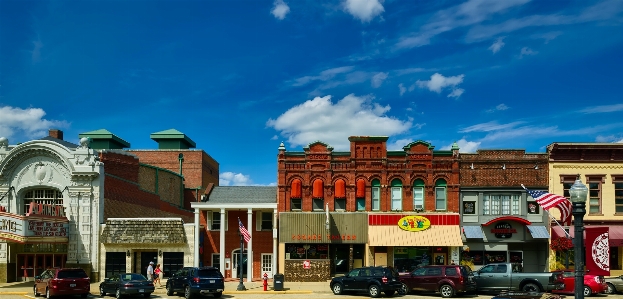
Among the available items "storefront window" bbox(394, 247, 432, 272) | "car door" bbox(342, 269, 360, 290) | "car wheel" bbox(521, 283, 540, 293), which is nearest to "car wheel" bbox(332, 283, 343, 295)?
"car door" bbox(342, 269, 360, 290)

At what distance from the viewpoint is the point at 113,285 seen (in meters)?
30.8

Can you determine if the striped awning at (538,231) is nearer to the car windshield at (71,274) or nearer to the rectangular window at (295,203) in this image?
the rectangular window at (295,203)

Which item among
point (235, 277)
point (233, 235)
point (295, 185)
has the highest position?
point (295, 185)

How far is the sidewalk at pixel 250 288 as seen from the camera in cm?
3369

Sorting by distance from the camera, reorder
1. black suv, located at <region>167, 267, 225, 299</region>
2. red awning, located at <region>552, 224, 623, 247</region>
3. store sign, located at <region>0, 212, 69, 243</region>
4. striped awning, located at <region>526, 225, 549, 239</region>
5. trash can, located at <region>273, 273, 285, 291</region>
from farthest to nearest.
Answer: striped awning, located at <region>526, 225, 549, 239</region> < red awning, located at <region>552, 224, 623, 247</region> < store sign, located at <region>0, 212, 69, 243</region> < trash can, located at <region>273, 273, 285, 291</region> < black suv, located at <region>167, 267, 225, 299</region>

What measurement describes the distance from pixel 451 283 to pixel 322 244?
1229 centimetres

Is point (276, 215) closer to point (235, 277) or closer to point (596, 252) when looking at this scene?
point (235, 277)

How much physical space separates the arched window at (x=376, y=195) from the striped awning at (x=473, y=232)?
5885 millimetres

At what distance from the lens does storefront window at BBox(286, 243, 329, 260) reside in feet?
133

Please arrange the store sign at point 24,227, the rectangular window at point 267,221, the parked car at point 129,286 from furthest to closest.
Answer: the rectangular window at point 267,221
the store sign at point 24,227
the parked car at point 129,286

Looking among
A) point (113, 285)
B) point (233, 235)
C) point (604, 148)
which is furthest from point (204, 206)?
point (604, 148)

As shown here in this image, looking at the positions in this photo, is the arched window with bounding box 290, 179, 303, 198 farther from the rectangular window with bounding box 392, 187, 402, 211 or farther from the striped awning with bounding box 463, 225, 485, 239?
the striped awning with bounding box 463, 225, 485, 239

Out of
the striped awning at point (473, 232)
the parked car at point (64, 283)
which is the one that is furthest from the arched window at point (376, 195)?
the parked car at point (64, 283)

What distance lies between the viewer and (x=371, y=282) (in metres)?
30.4
